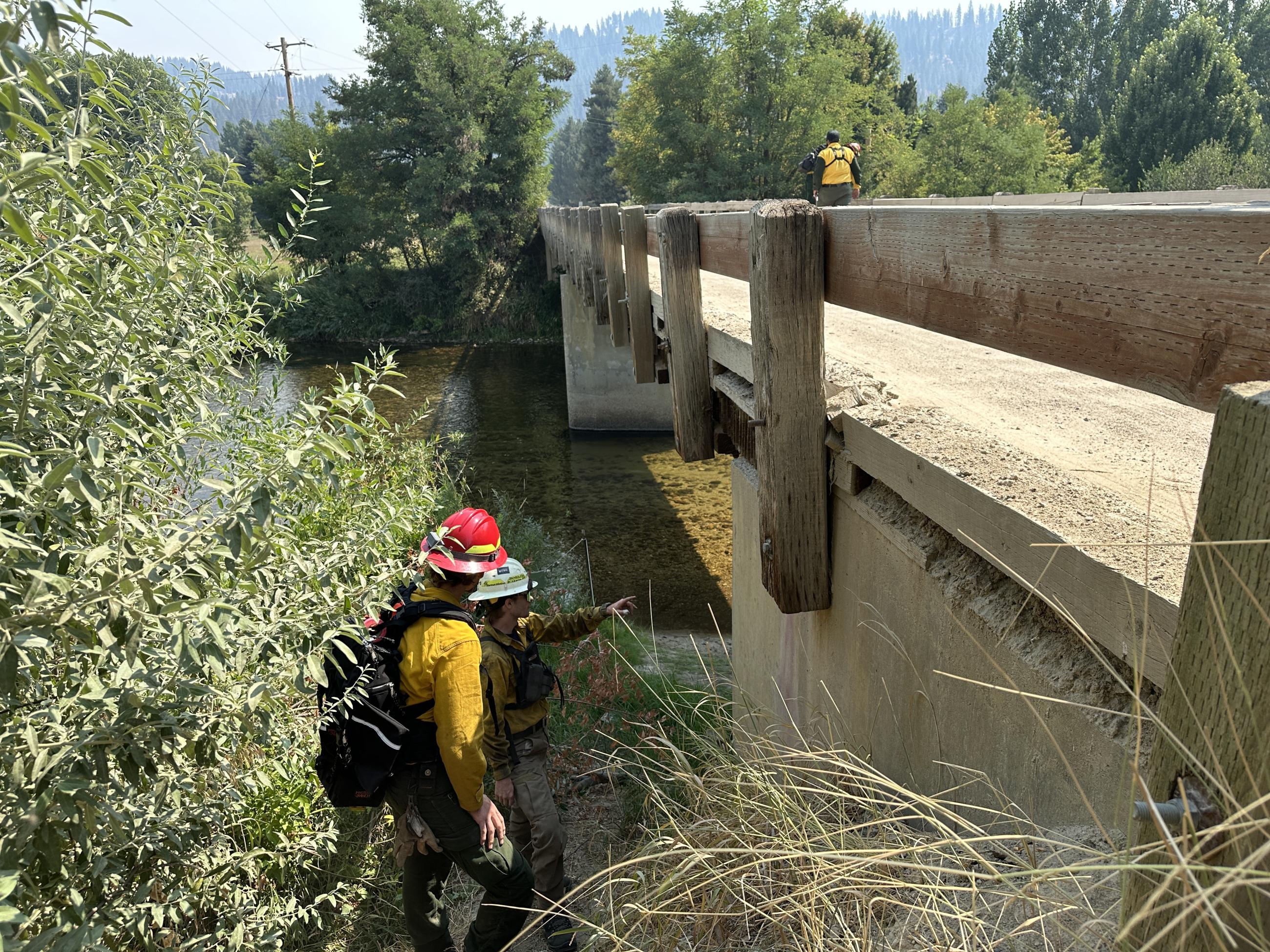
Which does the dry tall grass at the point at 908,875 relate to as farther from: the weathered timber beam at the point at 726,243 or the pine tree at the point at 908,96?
the pine tree at the point at 908,96

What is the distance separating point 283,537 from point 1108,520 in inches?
77.4

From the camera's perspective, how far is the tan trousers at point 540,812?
3.83m

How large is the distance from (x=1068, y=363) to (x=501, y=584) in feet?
8.36

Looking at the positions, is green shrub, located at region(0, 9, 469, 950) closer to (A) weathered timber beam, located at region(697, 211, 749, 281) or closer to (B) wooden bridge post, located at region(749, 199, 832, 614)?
(B) wooden bridge post, located at region(749, 199, 832, 614)

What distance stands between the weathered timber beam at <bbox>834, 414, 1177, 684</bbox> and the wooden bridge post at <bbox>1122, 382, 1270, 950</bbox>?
119 mm

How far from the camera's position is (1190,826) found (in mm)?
961

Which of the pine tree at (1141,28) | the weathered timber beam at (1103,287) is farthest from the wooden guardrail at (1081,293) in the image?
the pine tree at (1141,28)

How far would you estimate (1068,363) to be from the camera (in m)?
1.57

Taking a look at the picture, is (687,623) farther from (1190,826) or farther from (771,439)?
(1190,826)

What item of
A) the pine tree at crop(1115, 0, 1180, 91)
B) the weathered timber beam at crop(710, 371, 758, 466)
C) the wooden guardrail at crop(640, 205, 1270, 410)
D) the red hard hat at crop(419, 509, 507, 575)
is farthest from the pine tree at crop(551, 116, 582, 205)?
the wooden guardrail at crop(640, 205, 1270, 410)

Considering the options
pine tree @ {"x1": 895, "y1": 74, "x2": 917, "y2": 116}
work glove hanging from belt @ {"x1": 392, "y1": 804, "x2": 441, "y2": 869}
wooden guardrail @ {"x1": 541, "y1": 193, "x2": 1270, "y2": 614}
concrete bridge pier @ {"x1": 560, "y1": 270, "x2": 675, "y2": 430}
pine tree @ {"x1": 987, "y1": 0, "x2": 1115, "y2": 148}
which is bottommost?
concrete bridge pier @ {"x1": 560, "y1": 270, "x2": 675, "y2": 430}

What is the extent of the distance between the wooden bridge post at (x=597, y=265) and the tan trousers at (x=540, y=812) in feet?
19.3

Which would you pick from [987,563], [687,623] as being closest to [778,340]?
[987,563]

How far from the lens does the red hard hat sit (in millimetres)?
3092
